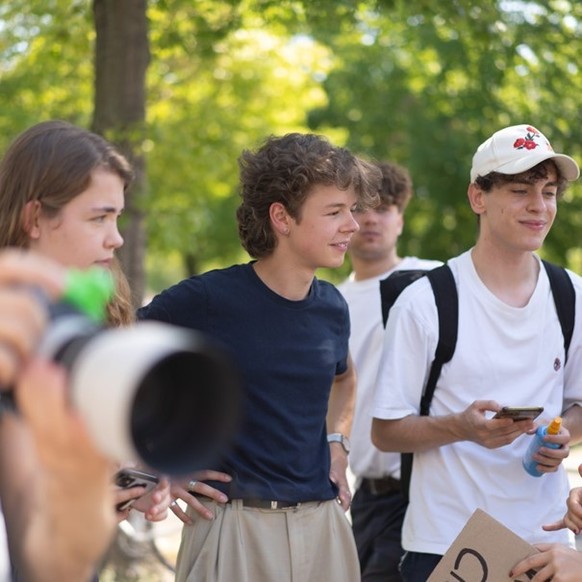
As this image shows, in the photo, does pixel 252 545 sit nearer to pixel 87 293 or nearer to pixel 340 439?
pixel 340 439

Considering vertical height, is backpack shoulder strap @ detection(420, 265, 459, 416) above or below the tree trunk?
below

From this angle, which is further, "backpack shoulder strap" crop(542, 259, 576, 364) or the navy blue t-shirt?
"backpack shoulder strap" crop(542, 259, 576, 364)

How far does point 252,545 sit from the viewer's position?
12.4 ft

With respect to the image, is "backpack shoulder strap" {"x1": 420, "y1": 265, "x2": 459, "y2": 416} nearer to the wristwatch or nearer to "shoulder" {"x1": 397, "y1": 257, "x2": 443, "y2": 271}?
the wristwatch

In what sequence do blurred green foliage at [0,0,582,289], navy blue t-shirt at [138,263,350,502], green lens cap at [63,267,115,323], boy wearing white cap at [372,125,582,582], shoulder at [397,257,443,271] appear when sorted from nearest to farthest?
1. green lens cap at [63,267,115,323]
2. navy blue t-shirt at [138,263,350,502]
3. boy wearing white cap at [372,125,582,582]
4. shoulder at [397,257,443,271]
5. blurred green foliage at [0,0,582,289]

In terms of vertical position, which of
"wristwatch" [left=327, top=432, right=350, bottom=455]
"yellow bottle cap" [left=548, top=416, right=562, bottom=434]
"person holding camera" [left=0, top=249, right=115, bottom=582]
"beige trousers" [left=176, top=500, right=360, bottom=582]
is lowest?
"beige trousers" [left=176, top=500, right=360, bottom=582]

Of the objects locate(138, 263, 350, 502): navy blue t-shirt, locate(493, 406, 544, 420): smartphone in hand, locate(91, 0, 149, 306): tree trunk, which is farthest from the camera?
locate(91, 0, 149, 306): tree trunk

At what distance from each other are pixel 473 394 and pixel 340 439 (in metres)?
0.61

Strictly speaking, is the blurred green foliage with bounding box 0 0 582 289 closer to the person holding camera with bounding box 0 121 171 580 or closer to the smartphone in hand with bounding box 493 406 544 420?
the smartphone in hand with bounding box 493 406 544 420

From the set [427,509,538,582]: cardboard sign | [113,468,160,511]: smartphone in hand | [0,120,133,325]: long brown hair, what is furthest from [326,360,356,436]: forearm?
[0,120,133,325]: long brown hair

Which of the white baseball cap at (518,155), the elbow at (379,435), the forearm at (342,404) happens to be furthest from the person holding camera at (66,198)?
the white baseball cap at (518,155)

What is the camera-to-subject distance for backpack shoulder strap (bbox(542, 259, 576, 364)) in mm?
4172

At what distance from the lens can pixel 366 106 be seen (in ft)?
55.3

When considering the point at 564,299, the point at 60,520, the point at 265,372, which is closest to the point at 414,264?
the point at 564,299
